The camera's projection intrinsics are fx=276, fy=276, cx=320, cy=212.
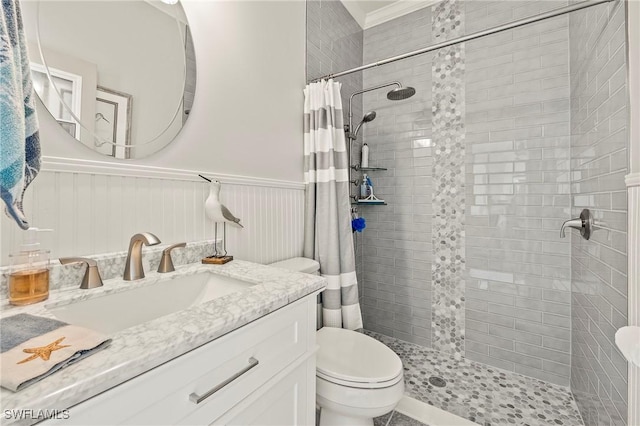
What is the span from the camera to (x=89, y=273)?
78cm

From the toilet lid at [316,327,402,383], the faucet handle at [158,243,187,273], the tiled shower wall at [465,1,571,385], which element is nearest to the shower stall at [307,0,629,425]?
the tiled shower wall at [465,1,571,385]

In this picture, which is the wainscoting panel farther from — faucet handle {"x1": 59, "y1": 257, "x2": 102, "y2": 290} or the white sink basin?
the white sink basin

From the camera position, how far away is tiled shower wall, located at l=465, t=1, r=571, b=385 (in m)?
1.73

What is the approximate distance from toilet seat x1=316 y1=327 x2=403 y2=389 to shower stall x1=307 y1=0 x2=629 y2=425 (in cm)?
61

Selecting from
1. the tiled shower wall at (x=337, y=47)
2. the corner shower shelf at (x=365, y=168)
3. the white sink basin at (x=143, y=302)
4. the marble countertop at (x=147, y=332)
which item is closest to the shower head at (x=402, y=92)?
the tiled shower wall at (x=337, y=47)

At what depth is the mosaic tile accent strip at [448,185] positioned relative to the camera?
203 cm

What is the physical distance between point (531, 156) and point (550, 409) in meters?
1.48

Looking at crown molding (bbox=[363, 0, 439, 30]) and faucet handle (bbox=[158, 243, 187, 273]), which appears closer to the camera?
faucet handle (bbox=[158, 243, 187, 273])

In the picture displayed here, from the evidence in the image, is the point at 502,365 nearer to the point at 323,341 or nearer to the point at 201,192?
the point at 323,341

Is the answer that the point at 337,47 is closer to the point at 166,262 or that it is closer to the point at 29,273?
the point at 166,262

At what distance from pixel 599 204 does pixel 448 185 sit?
0.94 m

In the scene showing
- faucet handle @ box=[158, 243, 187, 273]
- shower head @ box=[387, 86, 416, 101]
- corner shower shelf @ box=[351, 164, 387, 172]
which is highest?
shower head @ box=[387, 86, 416, 101]

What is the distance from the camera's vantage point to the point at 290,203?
5.35 ft

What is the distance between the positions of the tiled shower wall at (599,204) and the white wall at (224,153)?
137 cm
